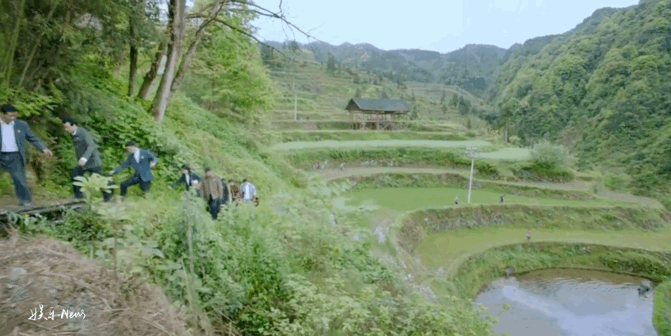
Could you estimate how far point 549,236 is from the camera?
2017 cm

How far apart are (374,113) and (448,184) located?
14.6 m

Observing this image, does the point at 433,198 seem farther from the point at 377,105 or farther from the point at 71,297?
the point at 71,297

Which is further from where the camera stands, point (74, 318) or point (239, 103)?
point (239, 103)

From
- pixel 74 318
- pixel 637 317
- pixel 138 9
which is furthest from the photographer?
pixel 637 317

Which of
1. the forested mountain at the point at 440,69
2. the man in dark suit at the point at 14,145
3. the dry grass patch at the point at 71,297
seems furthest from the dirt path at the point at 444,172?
the forested mountain at the point at 440,69

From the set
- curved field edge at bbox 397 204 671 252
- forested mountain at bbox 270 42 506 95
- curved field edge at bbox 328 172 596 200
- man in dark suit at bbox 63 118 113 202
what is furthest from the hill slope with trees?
forested mountain at bbox 270 42 506 95

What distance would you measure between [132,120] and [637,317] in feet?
55.1

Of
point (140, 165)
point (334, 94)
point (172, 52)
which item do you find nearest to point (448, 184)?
point (172, 52)

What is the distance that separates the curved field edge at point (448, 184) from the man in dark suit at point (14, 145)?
816 inches

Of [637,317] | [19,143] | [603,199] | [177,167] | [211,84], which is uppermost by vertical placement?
[211,84]

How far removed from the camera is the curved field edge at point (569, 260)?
55.2 feet

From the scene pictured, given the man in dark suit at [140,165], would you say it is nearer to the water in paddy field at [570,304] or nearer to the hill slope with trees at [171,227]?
the hill slope with trees at [171,227]

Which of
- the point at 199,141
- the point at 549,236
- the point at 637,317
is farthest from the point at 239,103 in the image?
the point at 637,317

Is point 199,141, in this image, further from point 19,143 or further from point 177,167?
point 19,143
